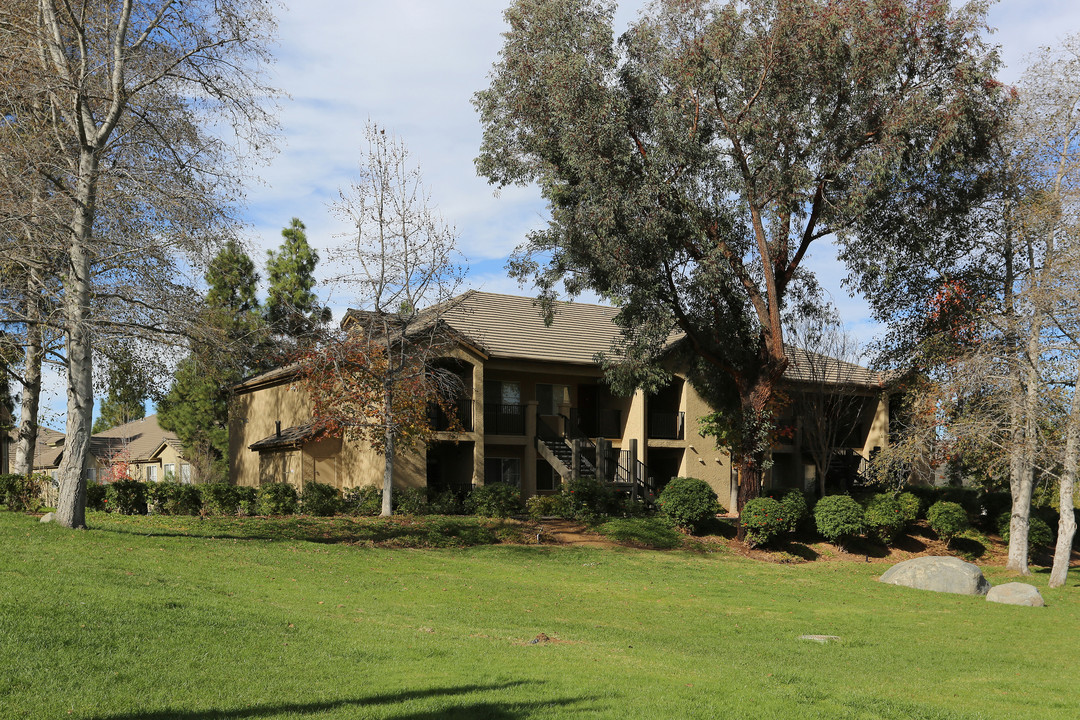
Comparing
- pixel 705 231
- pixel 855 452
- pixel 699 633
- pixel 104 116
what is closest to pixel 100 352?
pixel 104 116

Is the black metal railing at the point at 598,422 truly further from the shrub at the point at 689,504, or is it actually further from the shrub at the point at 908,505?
the shrub at the point at 908,505

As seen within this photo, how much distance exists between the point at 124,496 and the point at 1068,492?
24.0 meters

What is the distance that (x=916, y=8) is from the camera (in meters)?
22.1

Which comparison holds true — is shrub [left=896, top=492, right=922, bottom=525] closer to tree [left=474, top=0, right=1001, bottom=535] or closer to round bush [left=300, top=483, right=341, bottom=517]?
tree [left=474, top=0, right=1001, bottom=535]

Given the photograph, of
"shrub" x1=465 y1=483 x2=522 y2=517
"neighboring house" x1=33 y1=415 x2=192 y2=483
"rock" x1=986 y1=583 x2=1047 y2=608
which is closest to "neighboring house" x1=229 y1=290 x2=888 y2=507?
"shrub" x1=465 y1=483 x2=522 y2=517

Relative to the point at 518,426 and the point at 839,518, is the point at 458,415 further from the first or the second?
the point at 839,518

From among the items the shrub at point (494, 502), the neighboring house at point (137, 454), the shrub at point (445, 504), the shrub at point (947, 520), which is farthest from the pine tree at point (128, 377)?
the neighboring house at point (137, 454)

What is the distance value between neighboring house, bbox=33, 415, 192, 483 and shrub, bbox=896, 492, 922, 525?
118 ft

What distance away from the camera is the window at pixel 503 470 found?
31.8m

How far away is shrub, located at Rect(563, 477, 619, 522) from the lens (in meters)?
26.2

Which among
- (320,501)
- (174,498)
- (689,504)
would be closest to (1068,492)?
(689,504)

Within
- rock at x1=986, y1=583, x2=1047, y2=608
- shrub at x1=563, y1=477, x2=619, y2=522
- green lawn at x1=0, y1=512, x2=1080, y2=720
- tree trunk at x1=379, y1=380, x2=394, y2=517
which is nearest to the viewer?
green lawn at x1=0, y1=512, x2=1080, y2=720

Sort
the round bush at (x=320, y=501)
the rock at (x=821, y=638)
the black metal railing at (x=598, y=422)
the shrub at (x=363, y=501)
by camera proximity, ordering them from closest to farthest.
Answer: the rock at (x=821, y=638)
the round bush at (x=320, y=501)
the shrub at (x=363, y=501)
the black metal railing at (x=598, y=422)

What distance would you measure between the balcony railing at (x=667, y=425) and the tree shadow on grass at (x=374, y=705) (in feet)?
85.4
